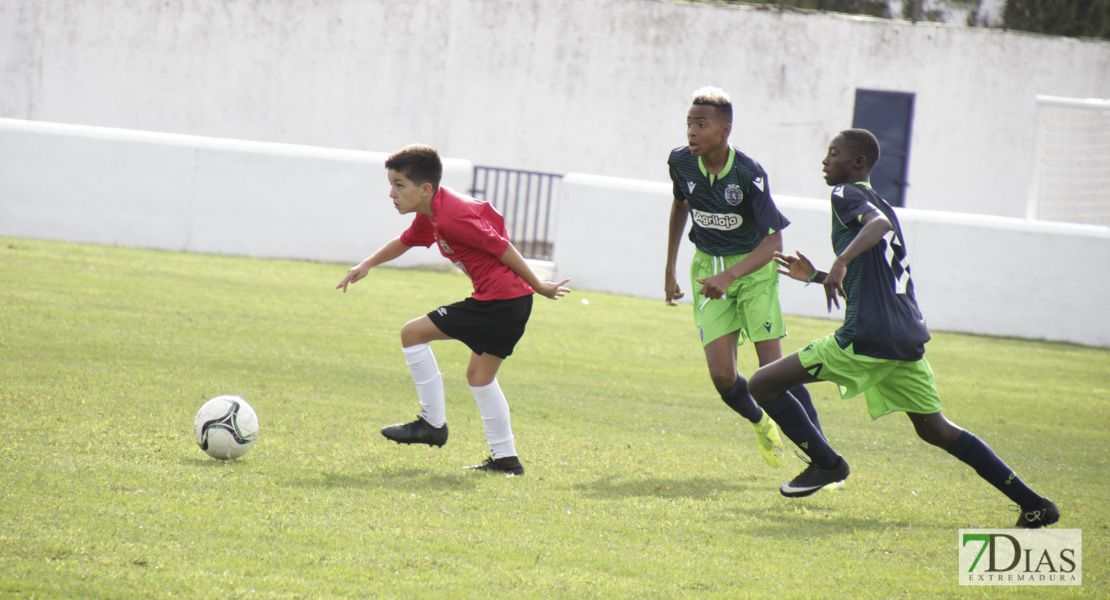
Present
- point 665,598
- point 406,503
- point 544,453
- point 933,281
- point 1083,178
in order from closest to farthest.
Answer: point 665,598, point 406,503, point 544,453, point 933,281, point 1083,178

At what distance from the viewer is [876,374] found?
4465 millimetres

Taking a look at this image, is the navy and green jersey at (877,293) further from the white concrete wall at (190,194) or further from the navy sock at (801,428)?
the white concrete wall at (190,194)

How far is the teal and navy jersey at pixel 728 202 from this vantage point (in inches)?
201

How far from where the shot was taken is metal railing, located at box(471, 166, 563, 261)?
52.1ft

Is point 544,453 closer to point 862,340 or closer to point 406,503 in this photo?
point 406,503

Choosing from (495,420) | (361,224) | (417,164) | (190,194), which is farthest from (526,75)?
(495,420)

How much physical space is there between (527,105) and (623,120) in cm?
175

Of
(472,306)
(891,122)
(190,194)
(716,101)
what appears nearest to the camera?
(472,306)

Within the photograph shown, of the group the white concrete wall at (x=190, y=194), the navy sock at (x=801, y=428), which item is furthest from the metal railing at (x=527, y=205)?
the navy sock at (x=801, y=428)

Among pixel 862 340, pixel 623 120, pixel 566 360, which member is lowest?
pixel 566 360

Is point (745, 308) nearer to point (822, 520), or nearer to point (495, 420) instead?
point (822, 520)

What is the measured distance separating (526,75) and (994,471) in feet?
47.8

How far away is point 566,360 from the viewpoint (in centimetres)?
839

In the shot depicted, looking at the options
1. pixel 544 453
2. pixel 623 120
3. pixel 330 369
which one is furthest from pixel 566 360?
pixel 623 120
